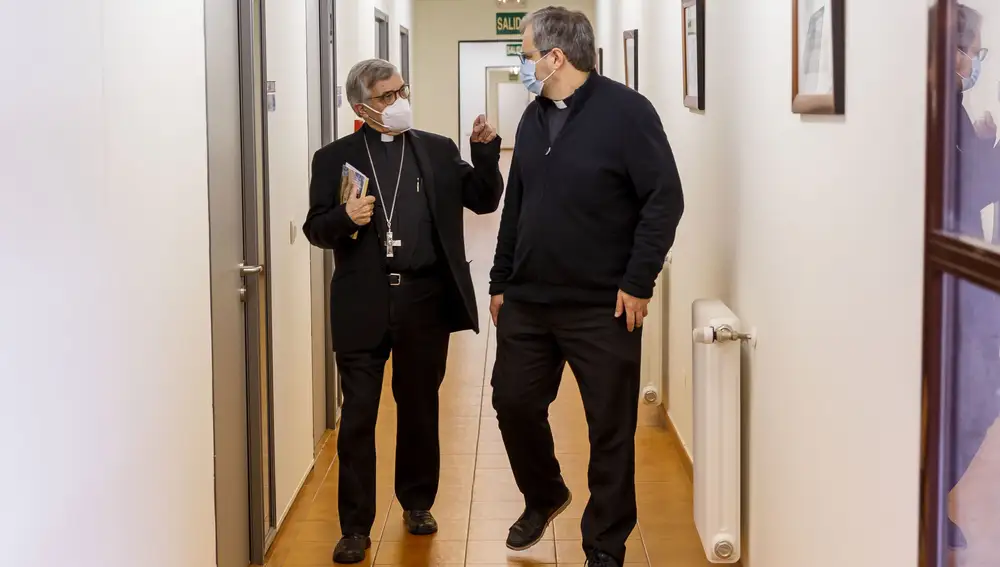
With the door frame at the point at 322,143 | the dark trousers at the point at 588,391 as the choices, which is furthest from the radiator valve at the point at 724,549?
the door frame at the point at 322,143

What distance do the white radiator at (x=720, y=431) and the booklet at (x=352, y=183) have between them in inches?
45.1

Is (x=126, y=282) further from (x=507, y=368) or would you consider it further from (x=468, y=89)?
(x=468, y=89)

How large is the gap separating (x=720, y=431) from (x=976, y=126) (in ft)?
6.21

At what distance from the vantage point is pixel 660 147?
11.1 feet

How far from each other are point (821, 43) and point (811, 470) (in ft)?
3.09

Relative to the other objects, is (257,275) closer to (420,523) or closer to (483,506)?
(420,523)

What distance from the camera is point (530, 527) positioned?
391 cm

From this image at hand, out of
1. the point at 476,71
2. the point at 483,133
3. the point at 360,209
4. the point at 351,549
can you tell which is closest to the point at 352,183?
the point at 360,209

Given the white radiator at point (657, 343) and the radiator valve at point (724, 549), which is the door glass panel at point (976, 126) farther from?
the white radiator at point (657, 343)

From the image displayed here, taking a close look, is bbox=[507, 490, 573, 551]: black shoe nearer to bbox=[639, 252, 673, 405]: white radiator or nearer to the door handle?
the door handle

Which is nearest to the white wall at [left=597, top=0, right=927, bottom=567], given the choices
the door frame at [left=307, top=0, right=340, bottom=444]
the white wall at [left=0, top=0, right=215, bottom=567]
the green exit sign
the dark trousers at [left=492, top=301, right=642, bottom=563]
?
the dark trousers at [left=492, top=301, right=642, bottom=563]

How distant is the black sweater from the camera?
3.37 meters

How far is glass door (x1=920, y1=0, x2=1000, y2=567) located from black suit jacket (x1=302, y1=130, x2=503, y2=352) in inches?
85.0

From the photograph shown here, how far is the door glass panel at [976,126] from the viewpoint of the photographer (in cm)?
153
